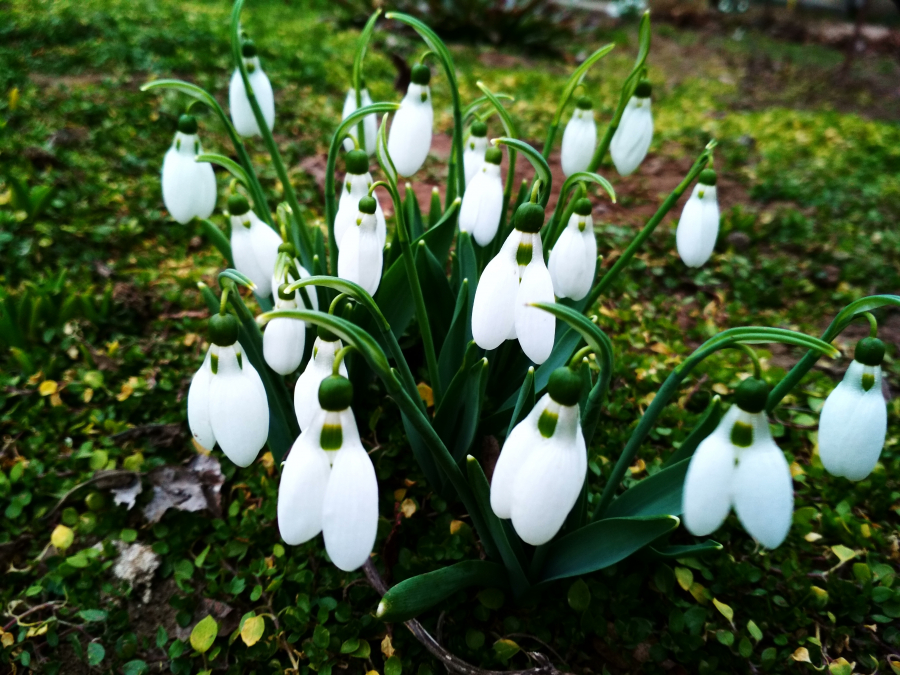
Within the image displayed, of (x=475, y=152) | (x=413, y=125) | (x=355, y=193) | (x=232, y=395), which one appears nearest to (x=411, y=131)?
(x=413, y=125)

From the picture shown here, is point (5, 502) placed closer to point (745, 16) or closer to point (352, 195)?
point (352, 195)

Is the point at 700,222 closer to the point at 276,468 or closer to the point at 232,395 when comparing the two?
the point at 232,395

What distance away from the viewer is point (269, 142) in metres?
1.39

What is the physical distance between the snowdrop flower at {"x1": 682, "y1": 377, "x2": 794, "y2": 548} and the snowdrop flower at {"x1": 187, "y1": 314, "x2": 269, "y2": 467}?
55 cm

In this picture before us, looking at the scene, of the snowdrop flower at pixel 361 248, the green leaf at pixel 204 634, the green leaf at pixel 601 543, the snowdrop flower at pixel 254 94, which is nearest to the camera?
the green leaf at pixel 601 543

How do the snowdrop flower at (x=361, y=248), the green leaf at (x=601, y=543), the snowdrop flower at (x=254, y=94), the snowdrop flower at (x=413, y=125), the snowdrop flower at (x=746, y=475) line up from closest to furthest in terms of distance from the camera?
the snowdrop flower at (x=746, y=475)
the green leaf at (x=601, y=543)
the snowdrop flower at (x=361, y=248)
the snowdrop flower at (x=413, y=125)
the snowdrop flower at (x=254, y=94)

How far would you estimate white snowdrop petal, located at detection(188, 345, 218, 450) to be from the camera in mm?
852

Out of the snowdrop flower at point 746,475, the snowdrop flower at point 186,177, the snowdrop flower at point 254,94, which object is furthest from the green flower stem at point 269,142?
the snowdrop flower at point 746,475

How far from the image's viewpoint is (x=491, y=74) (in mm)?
4141

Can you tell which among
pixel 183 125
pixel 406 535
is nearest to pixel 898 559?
pixel 406 535

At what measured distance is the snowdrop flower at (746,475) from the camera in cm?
67

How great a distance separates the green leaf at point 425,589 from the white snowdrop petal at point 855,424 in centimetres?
53

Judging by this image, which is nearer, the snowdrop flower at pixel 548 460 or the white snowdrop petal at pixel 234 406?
the snowdrop flower at pixel 548 460

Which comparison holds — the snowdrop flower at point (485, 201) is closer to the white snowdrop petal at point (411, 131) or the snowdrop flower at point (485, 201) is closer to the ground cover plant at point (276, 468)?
the white snowdrop petal at point (411, 131)
